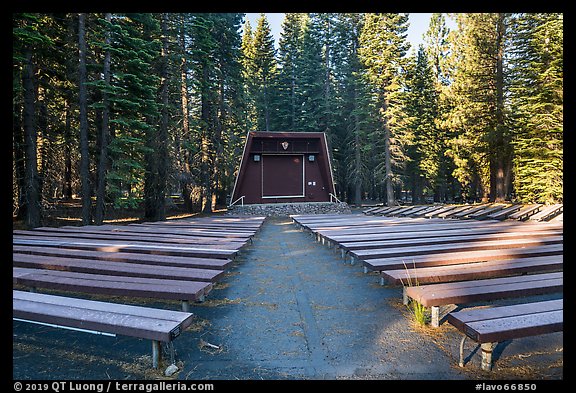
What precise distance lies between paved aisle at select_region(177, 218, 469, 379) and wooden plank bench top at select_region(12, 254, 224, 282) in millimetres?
556

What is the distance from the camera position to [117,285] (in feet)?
11.8

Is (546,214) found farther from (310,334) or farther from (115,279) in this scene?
(115,279)

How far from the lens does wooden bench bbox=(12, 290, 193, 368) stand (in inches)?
99.8

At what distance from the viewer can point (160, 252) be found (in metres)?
5.68

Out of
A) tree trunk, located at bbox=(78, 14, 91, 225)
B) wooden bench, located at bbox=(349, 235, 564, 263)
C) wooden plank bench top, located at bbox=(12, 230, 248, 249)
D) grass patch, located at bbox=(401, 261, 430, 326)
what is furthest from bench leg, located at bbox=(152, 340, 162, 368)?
tree trunk, located at bbox=(78, 14, 91, 225)

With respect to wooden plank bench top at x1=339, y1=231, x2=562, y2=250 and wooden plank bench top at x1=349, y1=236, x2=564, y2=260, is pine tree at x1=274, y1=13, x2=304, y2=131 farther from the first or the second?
wooden plank bench top at x1=349, y1=236, x2=564, y2=260

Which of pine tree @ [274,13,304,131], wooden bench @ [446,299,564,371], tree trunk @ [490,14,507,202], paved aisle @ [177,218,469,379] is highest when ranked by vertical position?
pine tree @ [274,13,304,131]

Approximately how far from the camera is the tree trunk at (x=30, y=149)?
1231 centimetres

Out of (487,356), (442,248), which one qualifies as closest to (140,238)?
(442,248)

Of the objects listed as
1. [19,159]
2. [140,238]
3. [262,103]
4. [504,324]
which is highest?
[262,103]

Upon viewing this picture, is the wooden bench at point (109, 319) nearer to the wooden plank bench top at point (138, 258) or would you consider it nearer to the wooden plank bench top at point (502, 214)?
the wooden plank bench top at point (138, 258)

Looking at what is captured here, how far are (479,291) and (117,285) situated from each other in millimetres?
4290
